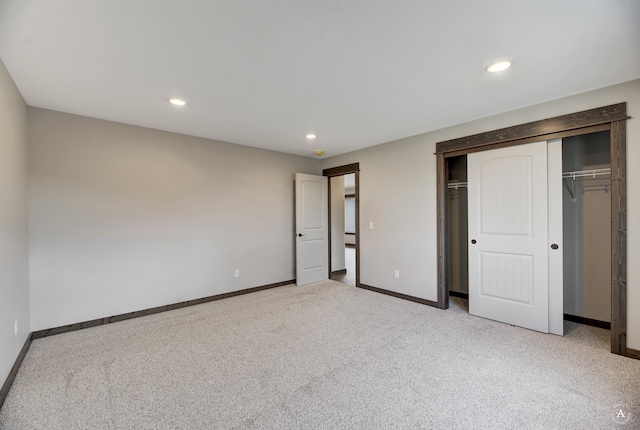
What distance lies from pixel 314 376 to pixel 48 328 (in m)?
2.94

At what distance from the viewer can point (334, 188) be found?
584 centimetres

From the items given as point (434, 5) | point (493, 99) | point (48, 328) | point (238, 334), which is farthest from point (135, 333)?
point (493, 99)

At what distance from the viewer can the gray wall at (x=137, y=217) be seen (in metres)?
2.97

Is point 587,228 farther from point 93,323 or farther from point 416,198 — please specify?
point 93,323

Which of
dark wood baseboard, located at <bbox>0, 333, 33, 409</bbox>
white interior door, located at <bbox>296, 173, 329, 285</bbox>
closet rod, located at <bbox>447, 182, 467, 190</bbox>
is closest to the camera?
dark wood baseboard, located at <bbox>0, 333, 33, 409</bbox>

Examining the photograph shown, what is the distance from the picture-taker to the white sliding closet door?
2.95 metres

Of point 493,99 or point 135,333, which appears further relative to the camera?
point 135,333

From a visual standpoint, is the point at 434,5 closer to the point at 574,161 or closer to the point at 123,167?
the point at 574,161

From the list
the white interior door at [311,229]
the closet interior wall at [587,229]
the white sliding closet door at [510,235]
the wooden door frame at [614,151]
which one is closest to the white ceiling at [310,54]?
the wooden door frame at [614,151]

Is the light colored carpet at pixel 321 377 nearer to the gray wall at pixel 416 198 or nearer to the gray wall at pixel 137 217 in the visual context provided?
the gray wall at pixel 137 217

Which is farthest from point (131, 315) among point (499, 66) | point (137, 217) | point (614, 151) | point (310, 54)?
point (614, 151)

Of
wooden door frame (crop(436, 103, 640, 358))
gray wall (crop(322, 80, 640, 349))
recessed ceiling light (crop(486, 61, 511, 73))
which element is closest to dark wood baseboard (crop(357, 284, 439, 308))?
gray wall (crop(322, 80, 640, 349))

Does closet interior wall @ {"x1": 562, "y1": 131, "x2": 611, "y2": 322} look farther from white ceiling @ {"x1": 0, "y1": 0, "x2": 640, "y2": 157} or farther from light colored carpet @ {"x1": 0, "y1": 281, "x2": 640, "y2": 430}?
white ceiling @ {"x1": 0, "y1": 0, "x2": 640, "y2": 157}

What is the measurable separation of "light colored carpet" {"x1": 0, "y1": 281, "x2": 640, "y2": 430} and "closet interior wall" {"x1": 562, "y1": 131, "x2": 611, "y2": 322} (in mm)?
319
